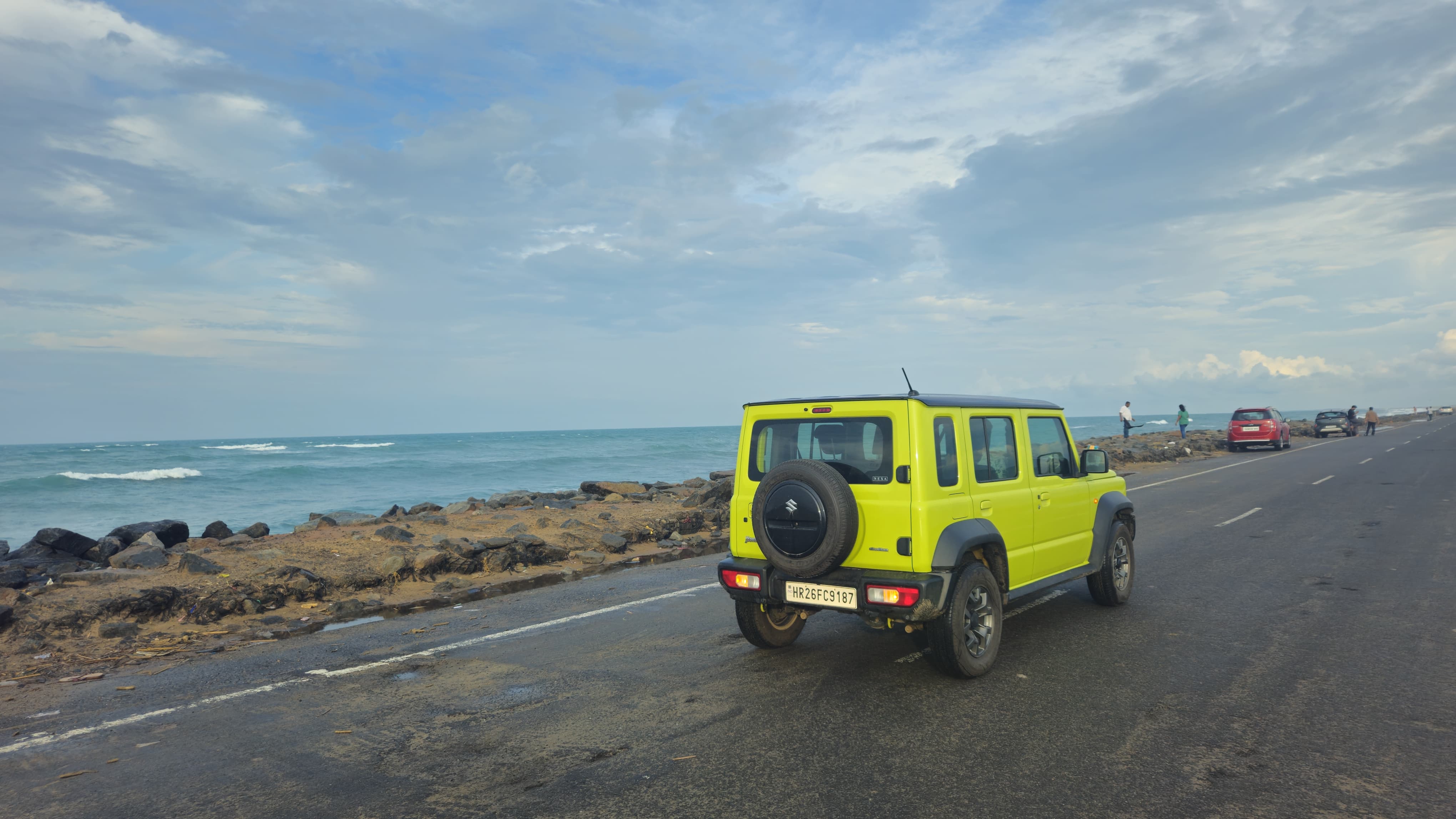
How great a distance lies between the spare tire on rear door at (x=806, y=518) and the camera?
511 centimetres

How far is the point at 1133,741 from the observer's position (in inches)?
168

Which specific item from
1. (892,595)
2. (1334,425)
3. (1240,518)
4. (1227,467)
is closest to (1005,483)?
(892,595)

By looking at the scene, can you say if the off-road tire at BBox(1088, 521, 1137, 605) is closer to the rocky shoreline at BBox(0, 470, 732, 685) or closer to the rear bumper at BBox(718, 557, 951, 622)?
the rear bumper at BBox(718, 557, 951, 622)

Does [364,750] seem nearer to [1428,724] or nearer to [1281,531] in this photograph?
[1428,724]

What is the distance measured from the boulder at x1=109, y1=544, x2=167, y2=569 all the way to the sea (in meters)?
9.31

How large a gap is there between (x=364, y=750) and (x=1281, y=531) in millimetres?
12519

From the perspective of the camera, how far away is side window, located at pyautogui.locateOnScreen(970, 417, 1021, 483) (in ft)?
18.6

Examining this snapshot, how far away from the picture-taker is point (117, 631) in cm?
734

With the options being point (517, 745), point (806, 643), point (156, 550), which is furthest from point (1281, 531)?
point (156, 550)

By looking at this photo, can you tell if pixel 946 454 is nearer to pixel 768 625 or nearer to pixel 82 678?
pixel 768 625

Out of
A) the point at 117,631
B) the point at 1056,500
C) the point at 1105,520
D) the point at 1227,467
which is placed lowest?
the point at 117,631

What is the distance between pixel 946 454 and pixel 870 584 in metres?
1.02

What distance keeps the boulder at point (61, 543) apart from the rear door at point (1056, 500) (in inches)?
577

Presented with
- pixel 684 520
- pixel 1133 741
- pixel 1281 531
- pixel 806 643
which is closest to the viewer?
pixel 1133 741
